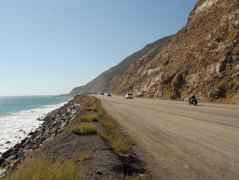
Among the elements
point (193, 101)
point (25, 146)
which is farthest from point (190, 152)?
point (193, 101)

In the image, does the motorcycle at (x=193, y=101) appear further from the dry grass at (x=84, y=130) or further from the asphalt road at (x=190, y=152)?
the dry grass at (x=84, y=130)

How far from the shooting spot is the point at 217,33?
2239 inches

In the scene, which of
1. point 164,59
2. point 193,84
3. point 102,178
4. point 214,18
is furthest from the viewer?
point 164,59

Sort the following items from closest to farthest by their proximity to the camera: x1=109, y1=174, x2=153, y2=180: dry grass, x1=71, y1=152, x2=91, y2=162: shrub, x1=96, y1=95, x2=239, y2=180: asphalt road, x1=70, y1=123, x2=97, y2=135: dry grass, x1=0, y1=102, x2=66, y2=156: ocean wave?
x1=109, y1=174, x2=153, y2=180: dry grass → x1=96, y1=95, x2=239, y2=180: asphalt road → x1=71, y1=152, x2=91, y2=162: shrub → x1=70, y1=123, x2=97, y2=135: dry grass → x1=0, y1=102, x2=66, y2=156: ocean wave

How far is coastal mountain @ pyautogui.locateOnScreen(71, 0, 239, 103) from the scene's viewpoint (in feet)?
158

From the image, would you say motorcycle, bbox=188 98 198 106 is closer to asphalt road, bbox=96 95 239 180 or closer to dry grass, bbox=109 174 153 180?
asphalt road, bbox=96 95 239 180

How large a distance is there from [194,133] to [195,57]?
45.0m

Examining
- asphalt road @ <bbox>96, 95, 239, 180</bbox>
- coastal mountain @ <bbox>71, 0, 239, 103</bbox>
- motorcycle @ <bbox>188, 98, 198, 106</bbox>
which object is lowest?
asphalt road @ <bbox>96, 95, 239, 180</bbox>

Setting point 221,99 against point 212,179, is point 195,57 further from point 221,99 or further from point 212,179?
point 212,179

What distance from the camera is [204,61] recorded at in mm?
55344

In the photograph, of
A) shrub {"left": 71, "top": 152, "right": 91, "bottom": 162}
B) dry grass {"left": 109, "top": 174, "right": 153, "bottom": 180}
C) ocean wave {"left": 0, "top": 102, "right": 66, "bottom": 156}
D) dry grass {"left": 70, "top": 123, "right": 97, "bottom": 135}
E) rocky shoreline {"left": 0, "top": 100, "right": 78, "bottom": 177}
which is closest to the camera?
dry grass {"left": 109, "top": 174, "right": 153, "bottom": 180}

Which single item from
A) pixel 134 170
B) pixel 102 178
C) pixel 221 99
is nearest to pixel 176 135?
pixel 134 170

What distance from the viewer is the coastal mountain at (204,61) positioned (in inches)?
1890

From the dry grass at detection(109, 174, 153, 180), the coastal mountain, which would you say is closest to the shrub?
the dry grass at detection(109, 174, 153, 180)
